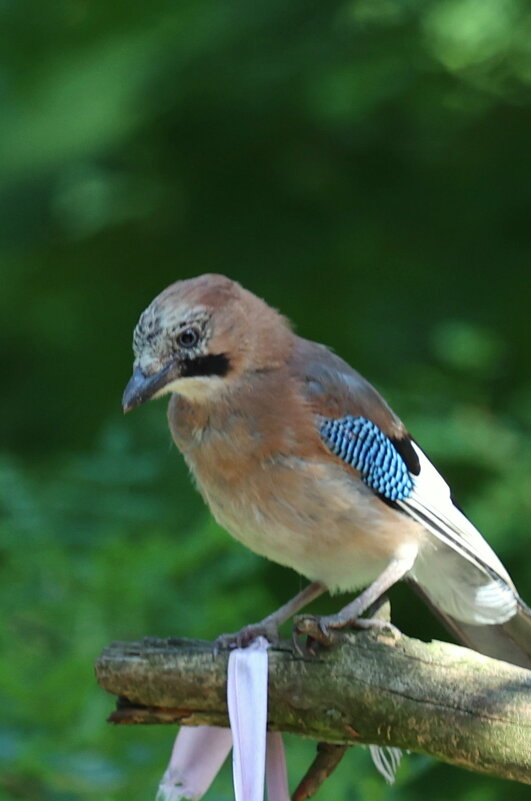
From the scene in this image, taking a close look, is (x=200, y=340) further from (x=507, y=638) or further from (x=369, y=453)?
(x=507, y=638)

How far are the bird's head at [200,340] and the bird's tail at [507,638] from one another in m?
0.90

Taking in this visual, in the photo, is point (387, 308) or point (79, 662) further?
point (387, 308)

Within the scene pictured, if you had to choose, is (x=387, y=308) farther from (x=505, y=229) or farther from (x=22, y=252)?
(x=22, y=252)

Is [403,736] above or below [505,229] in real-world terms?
below

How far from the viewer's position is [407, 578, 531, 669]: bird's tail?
332 centimetres

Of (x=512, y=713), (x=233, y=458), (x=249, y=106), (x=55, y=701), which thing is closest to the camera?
(x=512, y=713)

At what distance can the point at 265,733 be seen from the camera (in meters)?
2.62

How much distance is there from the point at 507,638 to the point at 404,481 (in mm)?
498

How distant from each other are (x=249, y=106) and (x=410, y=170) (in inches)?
30.9

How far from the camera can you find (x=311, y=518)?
3158 mm

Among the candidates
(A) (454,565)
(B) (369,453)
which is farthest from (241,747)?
(A) (454,565)

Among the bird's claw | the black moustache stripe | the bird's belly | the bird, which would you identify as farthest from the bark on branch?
the black moustache stripe

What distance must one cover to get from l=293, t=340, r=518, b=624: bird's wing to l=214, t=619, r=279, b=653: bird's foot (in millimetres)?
446

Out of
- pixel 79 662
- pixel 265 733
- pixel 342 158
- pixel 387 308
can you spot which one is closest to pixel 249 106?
pixel 342 158
